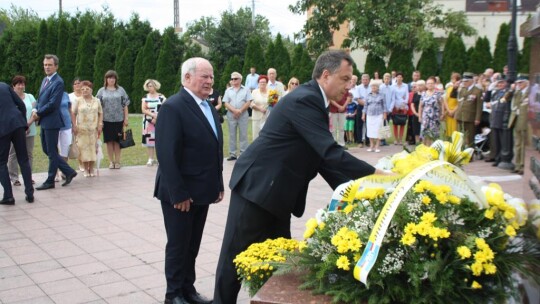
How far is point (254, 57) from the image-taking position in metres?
30.0

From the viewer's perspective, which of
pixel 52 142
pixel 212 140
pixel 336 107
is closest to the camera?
pixel 212 140

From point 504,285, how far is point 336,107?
13.4 meters

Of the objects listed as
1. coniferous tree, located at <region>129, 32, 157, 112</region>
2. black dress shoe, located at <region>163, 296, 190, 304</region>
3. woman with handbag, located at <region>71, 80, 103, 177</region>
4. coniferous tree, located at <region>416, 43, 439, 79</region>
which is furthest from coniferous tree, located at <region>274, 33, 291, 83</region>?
black dress shoe, located at <region>163, 296, 190, 304</region>

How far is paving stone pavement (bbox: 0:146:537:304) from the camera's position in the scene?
5102 mm

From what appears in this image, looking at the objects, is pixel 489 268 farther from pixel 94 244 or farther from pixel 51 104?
pixel 51 104

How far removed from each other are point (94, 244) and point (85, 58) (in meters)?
28.2

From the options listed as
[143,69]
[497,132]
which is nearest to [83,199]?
[497,132]

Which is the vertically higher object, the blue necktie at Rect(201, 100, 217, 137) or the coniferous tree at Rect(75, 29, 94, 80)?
the coniferous tree at Rect(75, 29, 94, 80)

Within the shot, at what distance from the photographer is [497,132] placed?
41.8 feet

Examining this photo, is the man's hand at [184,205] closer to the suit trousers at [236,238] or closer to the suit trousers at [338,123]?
the suit trousers at [236,238]

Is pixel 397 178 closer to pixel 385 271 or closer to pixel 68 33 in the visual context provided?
pixel 385 271

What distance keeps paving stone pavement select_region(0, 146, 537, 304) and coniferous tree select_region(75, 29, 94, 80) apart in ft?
78.8

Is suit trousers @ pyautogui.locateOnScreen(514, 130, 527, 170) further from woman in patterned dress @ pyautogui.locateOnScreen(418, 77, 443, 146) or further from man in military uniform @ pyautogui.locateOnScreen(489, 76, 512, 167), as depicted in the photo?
woman in patterned dress @ pyautogui.locateOnScreen(418, 77, 443, 146)

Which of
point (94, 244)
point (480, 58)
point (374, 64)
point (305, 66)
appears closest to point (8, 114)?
point (94, 244)
